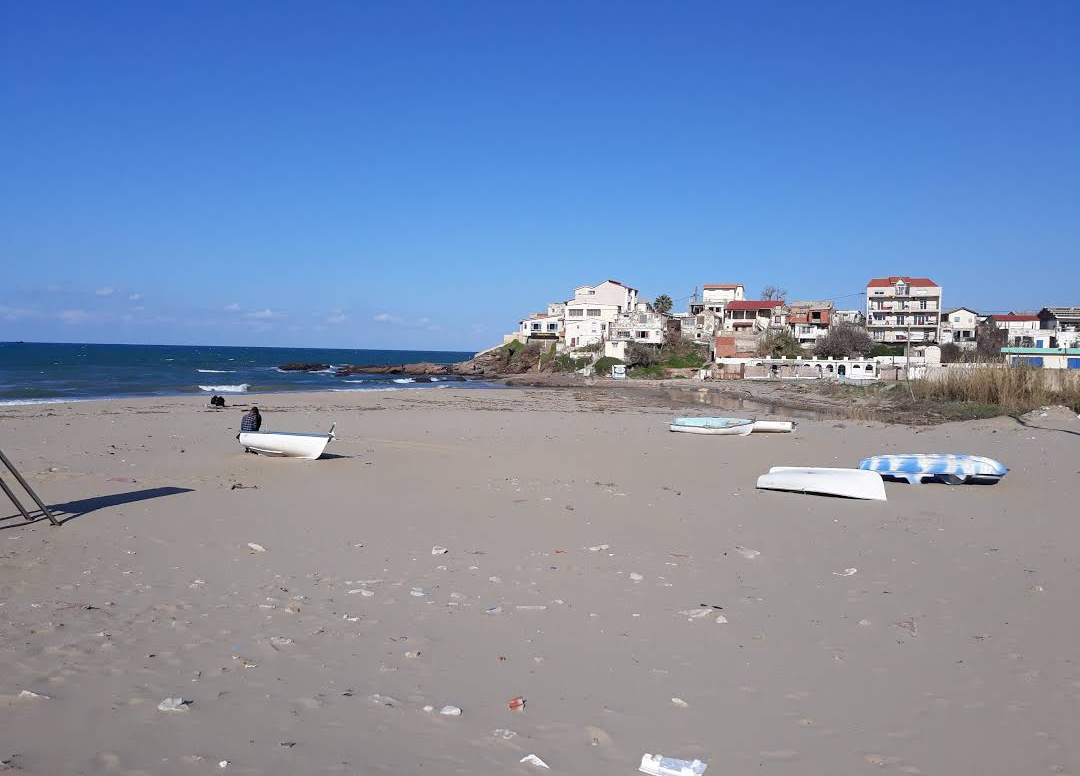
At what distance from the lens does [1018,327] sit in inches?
3888

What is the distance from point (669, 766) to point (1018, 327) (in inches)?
4470

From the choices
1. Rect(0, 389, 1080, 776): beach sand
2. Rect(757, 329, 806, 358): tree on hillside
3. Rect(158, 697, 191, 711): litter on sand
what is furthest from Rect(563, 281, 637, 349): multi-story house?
Rect(158, 697, 191, 711): litter on sand

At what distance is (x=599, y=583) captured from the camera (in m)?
8.21

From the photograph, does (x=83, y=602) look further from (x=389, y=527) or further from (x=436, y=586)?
(x=389, y=527)

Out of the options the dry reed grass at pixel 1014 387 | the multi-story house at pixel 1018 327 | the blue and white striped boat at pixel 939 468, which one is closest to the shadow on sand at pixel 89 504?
the blue and white striped boat at pixel 939 468

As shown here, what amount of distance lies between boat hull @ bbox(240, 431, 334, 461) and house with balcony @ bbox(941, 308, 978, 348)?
8708 centimetres

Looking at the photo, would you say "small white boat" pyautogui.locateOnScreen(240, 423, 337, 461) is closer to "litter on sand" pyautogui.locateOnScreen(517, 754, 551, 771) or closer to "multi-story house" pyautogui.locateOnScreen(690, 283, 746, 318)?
"litter on sand" pyautogui.locateOnScreen(517, 754, 551, 771)

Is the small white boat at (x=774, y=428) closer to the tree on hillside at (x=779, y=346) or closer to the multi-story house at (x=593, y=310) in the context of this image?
the tree on hillside at (x=779, y=346)

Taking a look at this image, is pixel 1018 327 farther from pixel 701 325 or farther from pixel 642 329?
pixel 642 329

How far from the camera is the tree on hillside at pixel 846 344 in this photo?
80.6 m

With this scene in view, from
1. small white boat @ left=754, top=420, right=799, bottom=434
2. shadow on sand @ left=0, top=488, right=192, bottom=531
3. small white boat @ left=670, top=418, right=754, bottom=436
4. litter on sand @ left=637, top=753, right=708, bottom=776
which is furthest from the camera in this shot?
small white boat @ left=754, top=420, right=799, bottom=434

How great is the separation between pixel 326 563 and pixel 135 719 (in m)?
3.97

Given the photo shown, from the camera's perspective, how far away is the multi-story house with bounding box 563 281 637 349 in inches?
3720

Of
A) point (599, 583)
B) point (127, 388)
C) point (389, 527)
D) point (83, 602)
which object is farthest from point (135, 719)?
point (127, 388)
